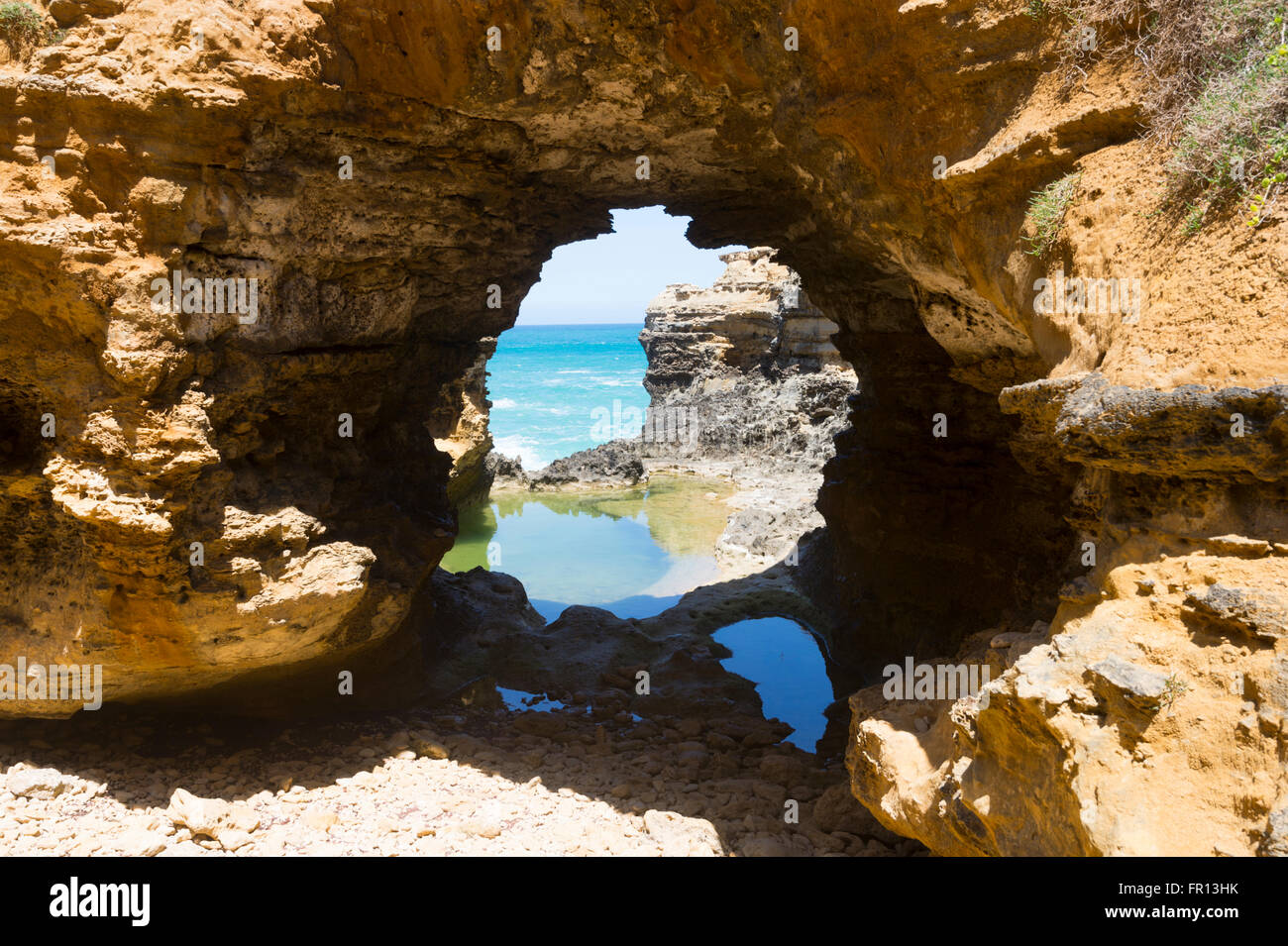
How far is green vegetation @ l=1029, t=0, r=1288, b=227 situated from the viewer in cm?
338

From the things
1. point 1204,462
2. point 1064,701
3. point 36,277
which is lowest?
point 1064,701

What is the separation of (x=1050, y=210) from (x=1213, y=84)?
2.66 feet

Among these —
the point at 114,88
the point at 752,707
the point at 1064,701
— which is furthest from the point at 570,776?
the point at 114,88

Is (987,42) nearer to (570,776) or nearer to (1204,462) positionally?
(1204,462)

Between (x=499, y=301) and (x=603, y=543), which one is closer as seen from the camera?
(x=499, y=301)

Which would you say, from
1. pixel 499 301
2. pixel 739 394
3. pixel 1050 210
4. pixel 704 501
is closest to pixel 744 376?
pixel 739 394

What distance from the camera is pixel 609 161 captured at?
7.26 metres

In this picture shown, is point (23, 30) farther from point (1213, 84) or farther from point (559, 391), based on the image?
point (559, 391)

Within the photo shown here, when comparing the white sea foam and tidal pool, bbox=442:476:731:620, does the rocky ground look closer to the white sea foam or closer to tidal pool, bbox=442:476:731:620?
tidal pool, bbox=442:476:731:620

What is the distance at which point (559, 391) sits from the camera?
61625 mm

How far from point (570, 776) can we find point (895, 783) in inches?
123

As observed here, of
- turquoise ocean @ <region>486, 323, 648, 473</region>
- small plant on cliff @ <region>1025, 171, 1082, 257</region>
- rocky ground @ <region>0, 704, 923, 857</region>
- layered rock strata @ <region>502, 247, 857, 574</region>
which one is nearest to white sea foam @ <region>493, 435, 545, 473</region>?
turquoise ocean @ <region>486, 323, 648, 473</region>

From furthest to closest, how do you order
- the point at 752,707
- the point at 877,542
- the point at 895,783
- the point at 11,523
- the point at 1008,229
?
the point at 877,542, the point at 752,707, the point at 11,523, the point at 1008,229, the point at 895,783

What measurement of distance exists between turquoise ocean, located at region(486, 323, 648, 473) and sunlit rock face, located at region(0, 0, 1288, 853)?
12497mm
